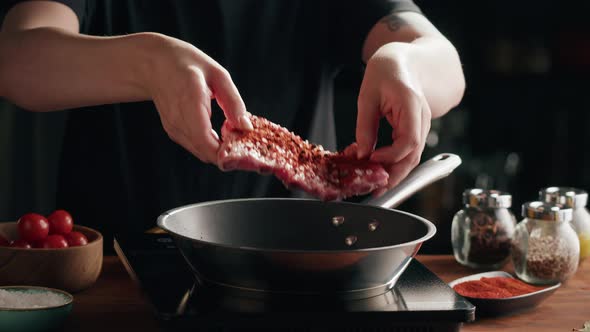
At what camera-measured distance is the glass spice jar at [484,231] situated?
137 cm

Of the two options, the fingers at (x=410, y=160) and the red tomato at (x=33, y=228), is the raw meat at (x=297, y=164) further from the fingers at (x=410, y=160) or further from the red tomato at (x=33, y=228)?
the red tomato at (x=33, y=228)

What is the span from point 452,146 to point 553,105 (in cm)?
45

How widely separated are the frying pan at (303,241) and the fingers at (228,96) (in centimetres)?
13

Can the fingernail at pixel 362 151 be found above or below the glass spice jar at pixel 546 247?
above

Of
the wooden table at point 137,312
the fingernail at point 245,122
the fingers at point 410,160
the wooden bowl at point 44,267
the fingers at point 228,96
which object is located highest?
the fingers at point 228,96

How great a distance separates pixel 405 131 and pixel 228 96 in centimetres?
28

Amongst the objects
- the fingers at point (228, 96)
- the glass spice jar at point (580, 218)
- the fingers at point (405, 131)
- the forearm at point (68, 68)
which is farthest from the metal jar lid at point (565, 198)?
the forearm at point (68, 68)

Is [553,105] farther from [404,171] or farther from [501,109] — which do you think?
[404,171]

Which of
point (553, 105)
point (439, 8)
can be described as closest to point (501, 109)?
point (553, 105)

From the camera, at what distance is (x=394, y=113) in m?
1.15

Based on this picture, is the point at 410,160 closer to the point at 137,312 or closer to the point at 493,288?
the point at 493,288

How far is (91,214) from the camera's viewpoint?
1.70 meters

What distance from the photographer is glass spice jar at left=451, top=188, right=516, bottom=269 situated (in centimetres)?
137

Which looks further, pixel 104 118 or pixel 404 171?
pixel 104 118
